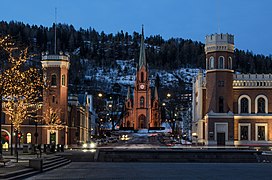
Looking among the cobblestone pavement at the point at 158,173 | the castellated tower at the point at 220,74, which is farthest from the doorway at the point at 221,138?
the cobblestone pavement at the point at 158,173

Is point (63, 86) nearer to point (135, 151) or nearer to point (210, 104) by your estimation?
point (210, 104)

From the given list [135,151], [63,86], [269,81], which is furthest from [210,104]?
[135,151]

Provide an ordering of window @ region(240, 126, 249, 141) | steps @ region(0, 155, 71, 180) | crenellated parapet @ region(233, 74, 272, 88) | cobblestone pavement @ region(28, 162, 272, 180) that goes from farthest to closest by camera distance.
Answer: crenellated parapet @ region(233, 74, 272, 88)
window @ region(240, 126, 249, 141)
cobblestone pavement @ region(28, 162, 272, 180)
steps @ region(0, 155, 71, 180)

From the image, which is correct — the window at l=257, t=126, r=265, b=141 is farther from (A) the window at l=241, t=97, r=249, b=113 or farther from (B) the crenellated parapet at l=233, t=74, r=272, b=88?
(B) the crenellated parapet at l=233, t=74, r=272, b=88

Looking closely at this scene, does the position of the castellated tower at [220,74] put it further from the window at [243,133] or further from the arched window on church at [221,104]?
the window at [243,133]

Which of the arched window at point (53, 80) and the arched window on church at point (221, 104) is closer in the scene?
the arched window on church at point (221, 104)

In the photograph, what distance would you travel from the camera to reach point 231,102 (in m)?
90.2

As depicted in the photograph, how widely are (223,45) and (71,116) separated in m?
31.0

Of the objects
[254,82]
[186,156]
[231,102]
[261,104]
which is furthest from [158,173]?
[254,82]

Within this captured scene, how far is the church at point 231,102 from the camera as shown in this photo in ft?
291

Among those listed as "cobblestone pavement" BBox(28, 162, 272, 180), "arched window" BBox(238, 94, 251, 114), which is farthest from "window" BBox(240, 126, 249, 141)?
"cobblestone pavement" BBox(28, 162, 272, 180)

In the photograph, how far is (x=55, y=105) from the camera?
9644cm

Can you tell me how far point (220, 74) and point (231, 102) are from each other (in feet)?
15.0

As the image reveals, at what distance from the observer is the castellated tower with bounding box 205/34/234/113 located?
A: 8988 cm
